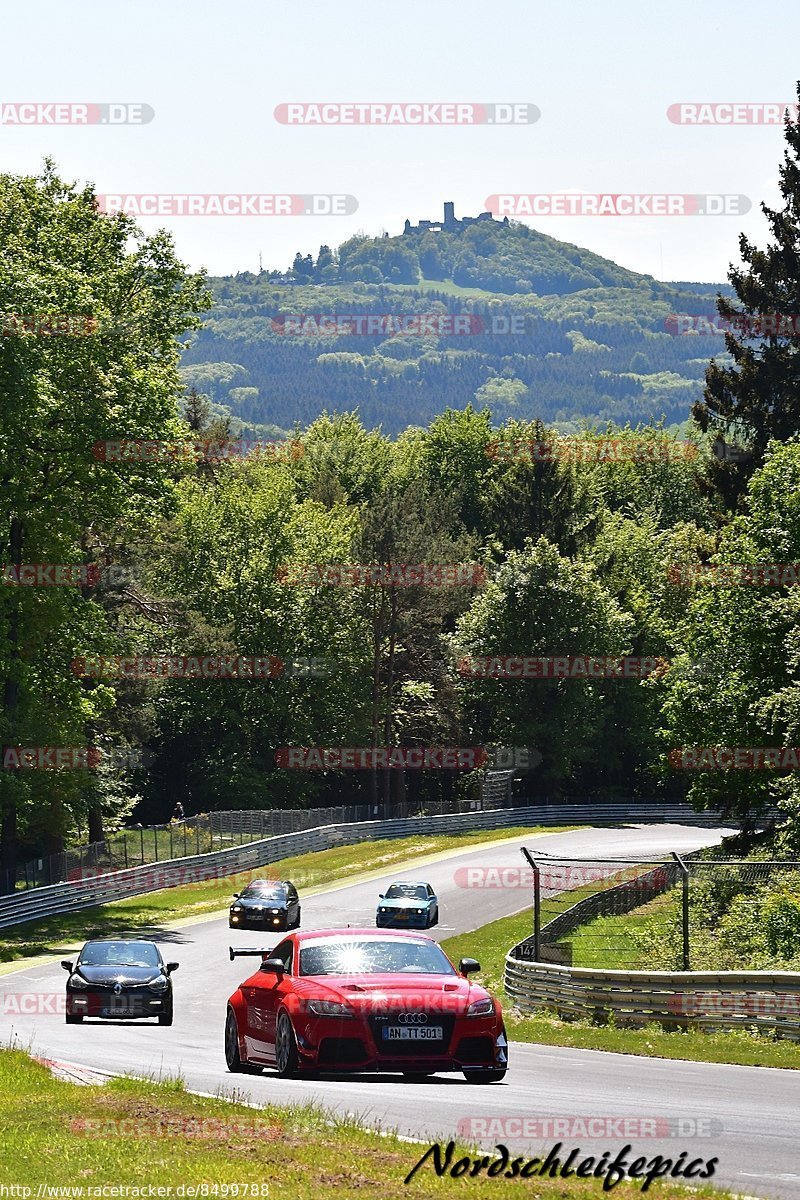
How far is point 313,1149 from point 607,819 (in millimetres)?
76242

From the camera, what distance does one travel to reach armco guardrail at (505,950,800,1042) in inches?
824

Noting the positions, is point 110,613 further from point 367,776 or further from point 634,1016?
point 634,1016

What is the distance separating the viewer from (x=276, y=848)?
222ft

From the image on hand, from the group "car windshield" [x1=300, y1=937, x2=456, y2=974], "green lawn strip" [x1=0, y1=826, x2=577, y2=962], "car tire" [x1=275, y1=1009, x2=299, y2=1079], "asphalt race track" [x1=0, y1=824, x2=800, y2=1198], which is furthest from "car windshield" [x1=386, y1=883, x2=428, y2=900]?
"car tire" [x1=275, y1=1009, x2=299, y2=1079]

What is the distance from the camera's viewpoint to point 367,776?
290 feet

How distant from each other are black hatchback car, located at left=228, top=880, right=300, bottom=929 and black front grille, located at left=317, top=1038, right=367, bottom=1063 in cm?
3188

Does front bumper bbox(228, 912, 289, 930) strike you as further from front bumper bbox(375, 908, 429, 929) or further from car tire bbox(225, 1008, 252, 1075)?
car tire bbox(225, 1008, 252, 1075)

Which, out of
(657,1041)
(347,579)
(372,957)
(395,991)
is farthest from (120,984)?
(347,579)

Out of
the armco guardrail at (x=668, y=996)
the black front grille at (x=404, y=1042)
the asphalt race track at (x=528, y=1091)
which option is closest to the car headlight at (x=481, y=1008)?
the black front grille at (x=404, y=1042)

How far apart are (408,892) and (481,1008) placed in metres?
32.4

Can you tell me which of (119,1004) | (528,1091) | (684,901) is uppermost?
(684,901)

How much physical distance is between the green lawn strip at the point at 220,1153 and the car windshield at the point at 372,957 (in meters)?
1.70

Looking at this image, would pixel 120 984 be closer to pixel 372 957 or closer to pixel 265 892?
pixel 372 957

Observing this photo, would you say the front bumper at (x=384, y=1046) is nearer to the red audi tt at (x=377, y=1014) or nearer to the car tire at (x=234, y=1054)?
the red audi tt at (x=377, y=1014)
